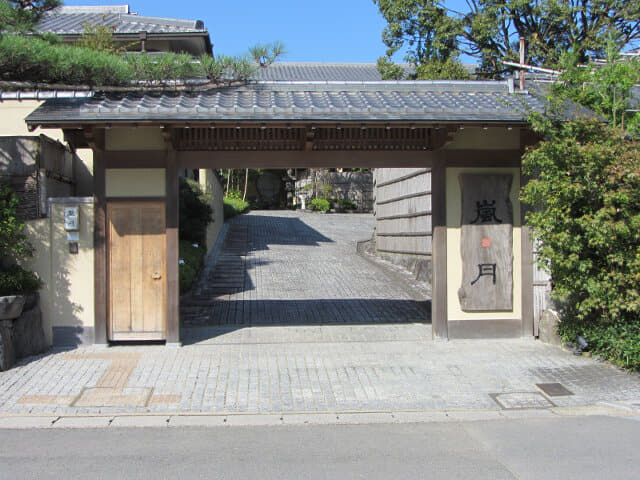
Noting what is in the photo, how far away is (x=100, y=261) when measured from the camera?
8.63 meters

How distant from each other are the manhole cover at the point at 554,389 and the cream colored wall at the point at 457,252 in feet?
7.09

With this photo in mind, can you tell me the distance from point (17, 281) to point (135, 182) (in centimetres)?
224

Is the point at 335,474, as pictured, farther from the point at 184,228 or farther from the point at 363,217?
the point at 363,217

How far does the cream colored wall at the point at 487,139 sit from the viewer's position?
29.9 ft

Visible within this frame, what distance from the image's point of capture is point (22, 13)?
8.20 metres

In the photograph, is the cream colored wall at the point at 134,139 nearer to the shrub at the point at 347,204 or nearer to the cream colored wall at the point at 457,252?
the cream colored wall at the point at 457,252

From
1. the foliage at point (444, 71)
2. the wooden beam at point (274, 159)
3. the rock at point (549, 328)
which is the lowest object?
the rock at point (549, 328)

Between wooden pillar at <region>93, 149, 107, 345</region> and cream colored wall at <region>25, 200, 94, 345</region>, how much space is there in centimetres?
8

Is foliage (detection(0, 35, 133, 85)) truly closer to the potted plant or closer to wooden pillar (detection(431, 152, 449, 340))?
the potted plant

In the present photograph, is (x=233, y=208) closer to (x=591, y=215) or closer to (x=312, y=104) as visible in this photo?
(x=312, y=104)

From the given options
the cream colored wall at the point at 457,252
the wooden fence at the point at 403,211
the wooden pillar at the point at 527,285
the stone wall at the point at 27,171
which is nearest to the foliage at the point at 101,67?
the stone wall at the point at 27,171

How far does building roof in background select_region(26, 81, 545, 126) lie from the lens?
7797 millimetres

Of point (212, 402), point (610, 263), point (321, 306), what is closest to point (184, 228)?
point (321, 306)

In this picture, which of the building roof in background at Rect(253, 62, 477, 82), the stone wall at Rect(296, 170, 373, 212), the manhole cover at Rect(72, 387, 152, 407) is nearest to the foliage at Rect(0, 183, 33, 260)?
the manhole cover at Rect(72, 387, 152, 407)
